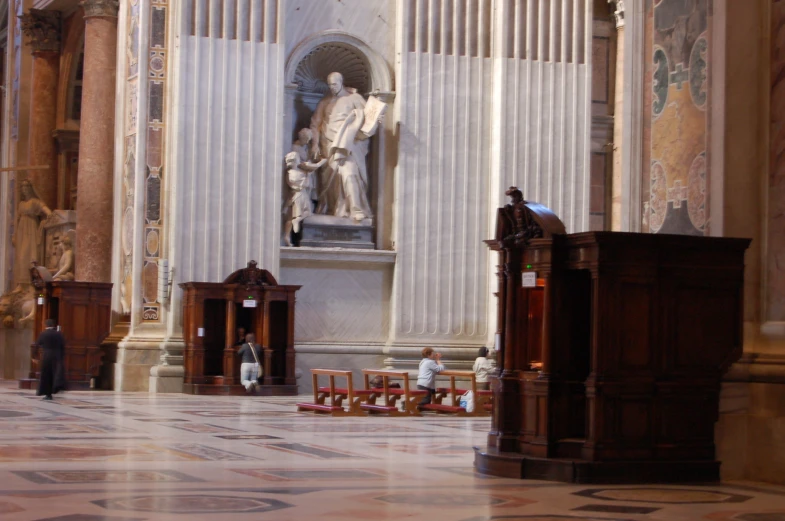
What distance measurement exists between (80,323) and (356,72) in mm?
7134

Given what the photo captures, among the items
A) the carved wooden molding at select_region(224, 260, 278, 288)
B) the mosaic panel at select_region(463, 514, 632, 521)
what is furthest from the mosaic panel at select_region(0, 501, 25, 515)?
the carved wooden molding at select_region(224, 260, 278, 288)

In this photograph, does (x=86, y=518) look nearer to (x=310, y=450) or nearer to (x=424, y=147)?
(x=310, y=450)

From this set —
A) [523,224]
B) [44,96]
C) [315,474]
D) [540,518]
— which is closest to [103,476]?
[315,474]

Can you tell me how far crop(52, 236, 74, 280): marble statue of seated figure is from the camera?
99.2ft

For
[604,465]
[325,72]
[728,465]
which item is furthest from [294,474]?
[325,72]

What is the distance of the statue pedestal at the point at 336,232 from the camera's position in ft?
86.5

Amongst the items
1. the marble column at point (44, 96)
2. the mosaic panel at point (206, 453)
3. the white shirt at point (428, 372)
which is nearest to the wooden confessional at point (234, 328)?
the white shirt at point (428, 372)

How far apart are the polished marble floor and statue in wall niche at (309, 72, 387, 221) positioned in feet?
33.0

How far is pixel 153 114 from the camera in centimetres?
2539

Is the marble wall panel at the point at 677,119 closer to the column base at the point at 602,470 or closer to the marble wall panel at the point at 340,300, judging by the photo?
the column base at the point at 602,470

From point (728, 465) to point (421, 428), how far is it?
631cm

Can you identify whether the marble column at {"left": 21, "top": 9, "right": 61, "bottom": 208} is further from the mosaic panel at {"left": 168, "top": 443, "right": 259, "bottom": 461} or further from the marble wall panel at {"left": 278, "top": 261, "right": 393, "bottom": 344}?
the mosaic panel at {"left": 168, "top": 443, "right": 259, "bottom": 461}

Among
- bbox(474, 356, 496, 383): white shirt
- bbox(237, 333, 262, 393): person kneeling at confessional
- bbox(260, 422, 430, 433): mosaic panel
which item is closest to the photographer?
bbox(260, 422, 430, 433): mosaic panel

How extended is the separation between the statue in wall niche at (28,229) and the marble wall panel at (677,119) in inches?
A: 882
